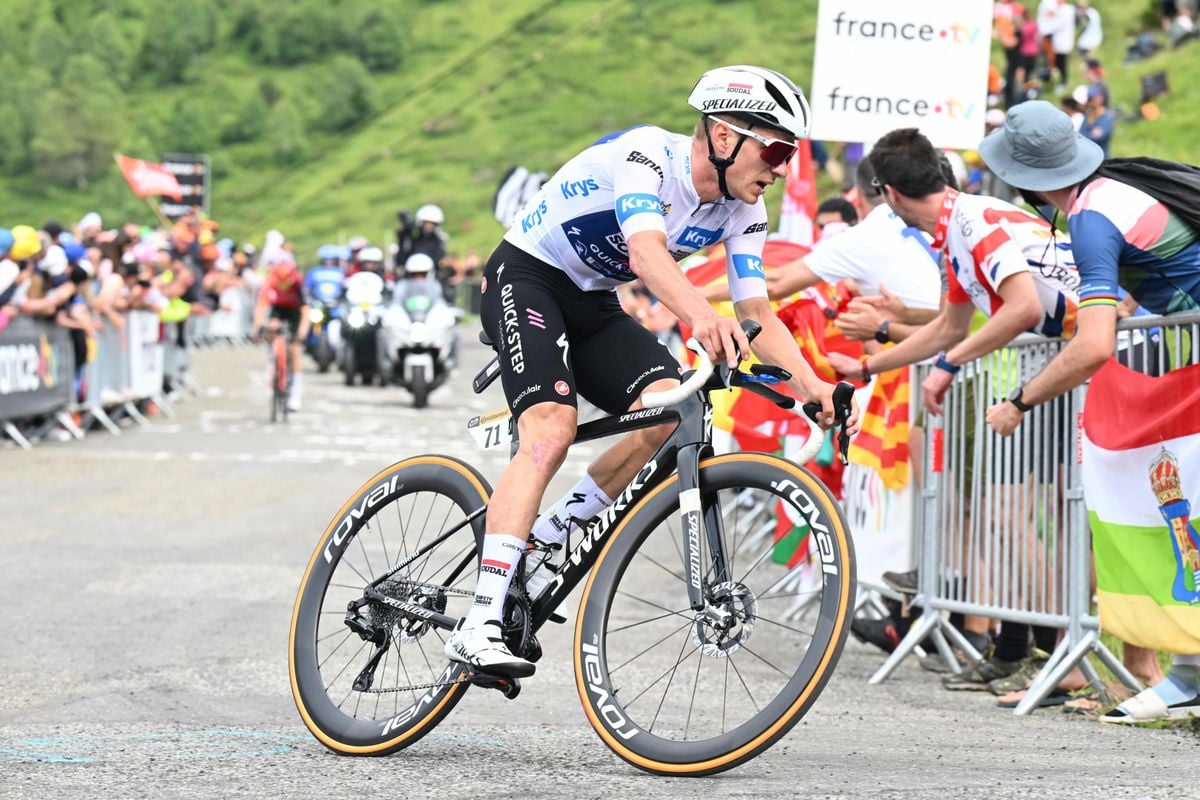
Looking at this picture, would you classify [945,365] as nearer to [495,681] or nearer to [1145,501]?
[1145,501]

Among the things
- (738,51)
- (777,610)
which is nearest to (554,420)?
(777,610)

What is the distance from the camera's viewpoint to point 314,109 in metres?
151

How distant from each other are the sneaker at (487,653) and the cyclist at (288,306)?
693 inches

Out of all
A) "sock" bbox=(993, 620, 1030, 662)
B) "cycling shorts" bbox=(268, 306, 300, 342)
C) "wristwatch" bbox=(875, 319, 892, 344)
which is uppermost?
"wristwatch" bbox=(875, 319, 892, 344)

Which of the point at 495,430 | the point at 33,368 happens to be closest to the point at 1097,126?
the point at 33,368

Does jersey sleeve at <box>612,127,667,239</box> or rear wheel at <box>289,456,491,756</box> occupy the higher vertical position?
jersey sleeve at <box>612,127,667,239</box>

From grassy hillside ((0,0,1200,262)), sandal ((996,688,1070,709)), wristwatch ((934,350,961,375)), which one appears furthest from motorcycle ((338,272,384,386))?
grassy hillside ((0,0,1200,262))

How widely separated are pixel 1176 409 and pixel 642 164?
2301 mm

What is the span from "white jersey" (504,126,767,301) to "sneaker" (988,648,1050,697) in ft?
8.64

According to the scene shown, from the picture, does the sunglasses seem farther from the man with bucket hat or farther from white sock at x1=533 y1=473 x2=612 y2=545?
the man with bucket hat

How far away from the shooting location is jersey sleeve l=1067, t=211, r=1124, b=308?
600 centimetres

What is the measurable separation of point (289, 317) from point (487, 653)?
18075 mm

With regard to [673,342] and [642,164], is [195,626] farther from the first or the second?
[673,342]

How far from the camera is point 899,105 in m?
10.5
